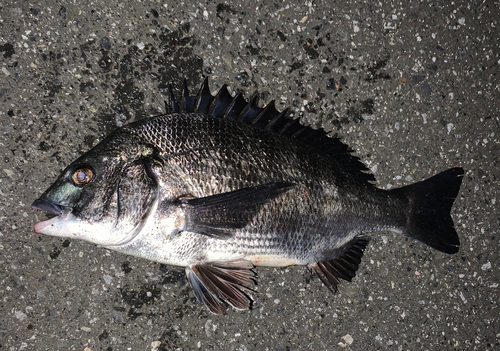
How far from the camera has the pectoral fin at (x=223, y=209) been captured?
187cm

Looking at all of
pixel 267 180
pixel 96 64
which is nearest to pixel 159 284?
pixel 267 180

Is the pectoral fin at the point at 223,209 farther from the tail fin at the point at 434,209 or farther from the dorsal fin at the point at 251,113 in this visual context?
the tail fin at the point at 434,209

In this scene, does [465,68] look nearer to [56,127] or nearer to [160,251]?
[160,251]

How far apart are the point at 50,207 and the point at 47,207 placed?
1 cm

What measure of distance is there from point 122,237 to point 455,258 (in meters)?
2.79

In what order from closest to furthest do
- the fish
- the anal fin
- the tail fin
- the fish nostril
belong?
1. the fish nostril
2. the fish
3. the anal fin
4. the tail fin

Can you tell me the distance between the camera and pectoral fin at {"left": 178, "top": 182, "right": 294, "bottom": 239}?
1.87 meters

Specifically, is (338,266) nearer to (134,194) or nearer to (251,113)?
(251,113)

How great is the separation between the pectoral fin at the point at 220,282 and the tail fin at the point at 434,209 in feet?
4.29

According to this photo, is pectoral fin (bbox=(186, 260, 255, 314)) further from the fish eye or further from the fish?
the fish eye

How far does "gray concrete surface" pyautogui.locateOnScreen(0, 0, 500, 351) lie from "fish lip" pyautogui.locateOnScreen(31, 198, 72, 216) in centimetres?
70

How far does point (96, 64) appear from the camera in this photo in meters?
2.43

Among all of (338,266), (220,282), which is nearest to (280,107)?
Answer: (338,266)

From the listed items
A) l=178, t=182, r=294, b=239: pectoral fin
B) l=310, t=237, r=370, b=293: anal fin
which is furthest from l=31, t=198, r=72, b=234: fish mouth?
l=310, t=237, r=370, b=293: anal fin
